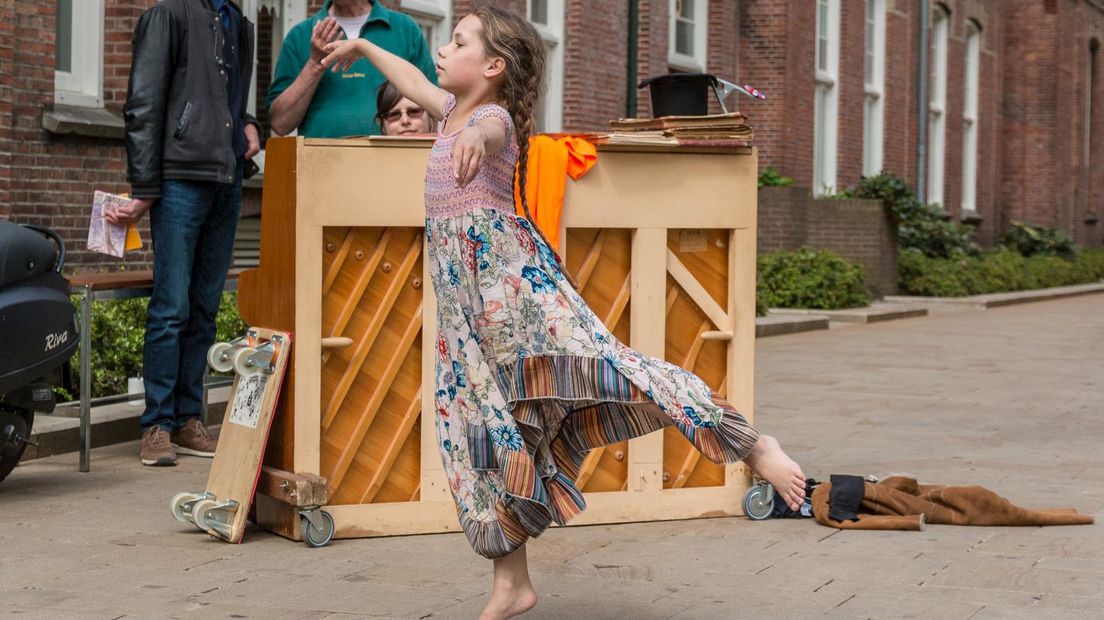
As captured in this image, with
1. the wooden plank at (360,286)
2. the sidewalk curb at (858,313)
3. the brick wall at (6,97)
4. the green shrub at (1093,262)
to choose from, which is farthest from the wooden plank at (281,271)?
the green shrub at (1093,262)

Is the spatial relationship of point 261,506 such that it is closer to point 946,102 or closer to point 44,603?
point 44,603

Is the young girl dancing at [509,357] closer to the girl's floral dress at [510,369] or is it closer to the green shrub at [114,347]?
the girl's floral dress at [510,369]

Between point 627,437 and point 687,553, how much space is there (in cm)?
115

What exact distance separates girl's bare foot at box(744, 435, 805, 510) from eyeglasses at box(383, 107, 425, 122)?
236cm

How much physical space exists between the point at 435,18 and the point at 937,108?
56.2 ft

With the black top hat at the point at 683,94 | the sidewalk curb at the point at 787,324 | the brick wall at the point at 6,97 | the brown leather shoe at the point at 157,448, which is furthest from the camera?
the sidewalk curb at the point at 787,324

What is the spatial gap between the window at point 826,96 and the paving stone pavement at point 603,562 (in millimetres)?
16583

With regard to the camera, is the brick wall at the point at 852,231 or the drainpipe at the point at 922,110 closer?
the brick wall at the point at 852,231

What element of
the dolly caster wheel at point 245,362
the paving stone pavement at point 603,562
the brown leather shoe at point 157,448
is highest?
the dolly caster wheel at point 245,362

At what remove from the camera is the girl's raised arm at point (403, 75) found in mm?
4594

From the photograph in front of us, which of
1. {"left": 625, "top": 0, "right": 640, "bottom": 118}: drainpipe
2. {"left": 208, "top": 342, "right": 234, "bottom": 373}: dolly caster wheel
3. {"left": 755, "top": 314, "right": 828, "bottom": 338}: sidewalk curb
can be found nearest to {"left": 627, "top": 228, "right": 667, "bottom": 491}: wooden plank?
{"left": 208, "top": 342, "right": 234, "bottom": 373}: dolly caster wheel

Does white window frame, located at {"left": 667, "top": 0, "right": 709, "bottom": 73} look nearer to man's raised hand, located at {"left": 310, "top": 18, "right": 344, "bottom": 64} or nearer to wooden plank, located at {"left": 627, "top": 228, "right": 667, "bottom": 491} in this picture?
wooden plank, located at {"left": 627, "top": 228, "right": 667, "bottom": 491}

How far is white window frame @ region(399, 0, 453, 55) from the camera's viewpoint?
48.3 ft

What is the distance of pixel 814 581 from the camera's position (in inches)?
194
